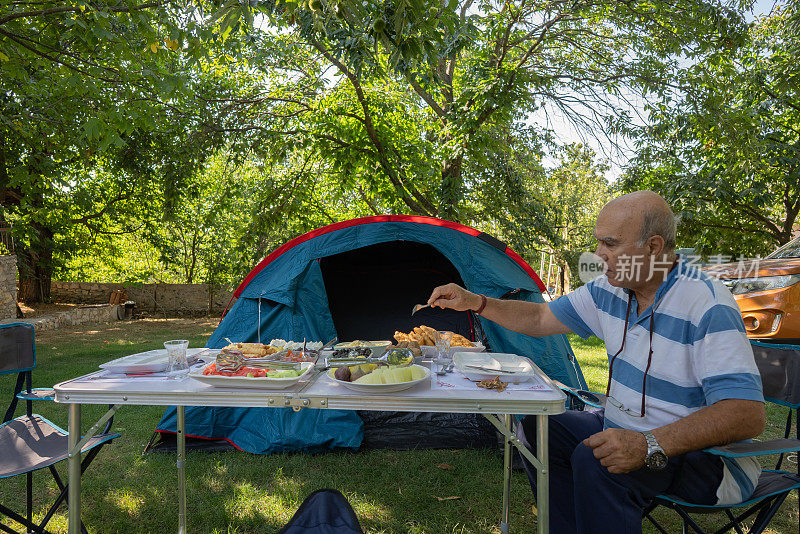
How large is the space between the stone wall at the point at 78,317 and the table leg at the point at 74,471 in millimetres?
8494

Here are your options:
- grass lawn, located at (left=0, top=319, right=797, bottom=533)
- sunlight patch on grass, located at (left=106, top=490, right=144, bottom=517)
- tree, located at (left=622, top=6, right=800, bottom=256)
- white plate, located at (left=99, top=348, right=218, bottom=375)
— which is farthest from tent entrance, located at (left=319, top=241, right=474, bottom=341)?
tree, located at (left=622, top=6, right=800, bottom=256)

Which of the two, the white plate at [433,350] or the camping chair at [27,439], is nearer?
the camping chair at [27,439]

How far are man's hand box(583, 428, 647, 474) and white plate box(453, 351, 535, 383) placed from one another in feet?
1.14

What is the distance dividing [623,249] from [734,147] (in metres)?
5.84

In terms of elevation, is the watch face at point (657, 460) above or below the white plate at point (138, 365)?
below

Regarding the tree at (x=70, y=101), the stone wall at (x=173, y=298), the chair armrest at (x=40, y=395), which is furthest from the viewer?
the stone wall at (x=173, y=298)

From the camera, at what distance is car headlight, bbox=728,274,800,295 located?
14.3 feet

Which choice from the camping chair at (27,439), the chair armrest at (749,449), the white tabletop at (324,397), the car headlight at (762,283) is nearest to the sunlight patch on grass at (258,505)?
the camping chair at (27,439)

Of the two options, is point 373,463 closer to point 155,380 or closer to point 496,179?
point 155,380

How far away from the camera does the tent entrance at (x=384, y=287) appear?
172 inches

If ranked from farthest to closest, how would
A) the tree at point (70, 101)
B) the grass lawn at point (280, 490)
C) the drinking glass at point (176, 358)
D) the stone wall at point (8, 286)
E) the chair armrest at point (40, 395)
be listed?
the stone wall at point (8, 286) < the tree at point (70, 101) < the grass lawn at point (280, 490) < the chair armrest at point (40, 395) < the drinking glass at point (176, 358)

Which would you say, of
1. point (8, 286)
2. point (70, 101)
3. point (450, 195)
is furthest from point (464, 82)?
point (8, 286)

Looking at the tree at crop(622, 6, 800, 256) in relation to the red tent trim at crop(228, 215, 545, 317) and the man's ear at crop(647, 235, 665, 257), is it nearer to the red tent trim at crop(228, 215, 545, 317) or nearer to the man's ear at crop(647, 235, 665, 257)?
the red tent trim at crop(228, 215, 545, 317)

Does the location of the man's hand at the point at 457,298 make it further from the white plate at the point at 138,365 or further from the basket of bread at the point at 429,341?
the white plate at the point at 138,365
